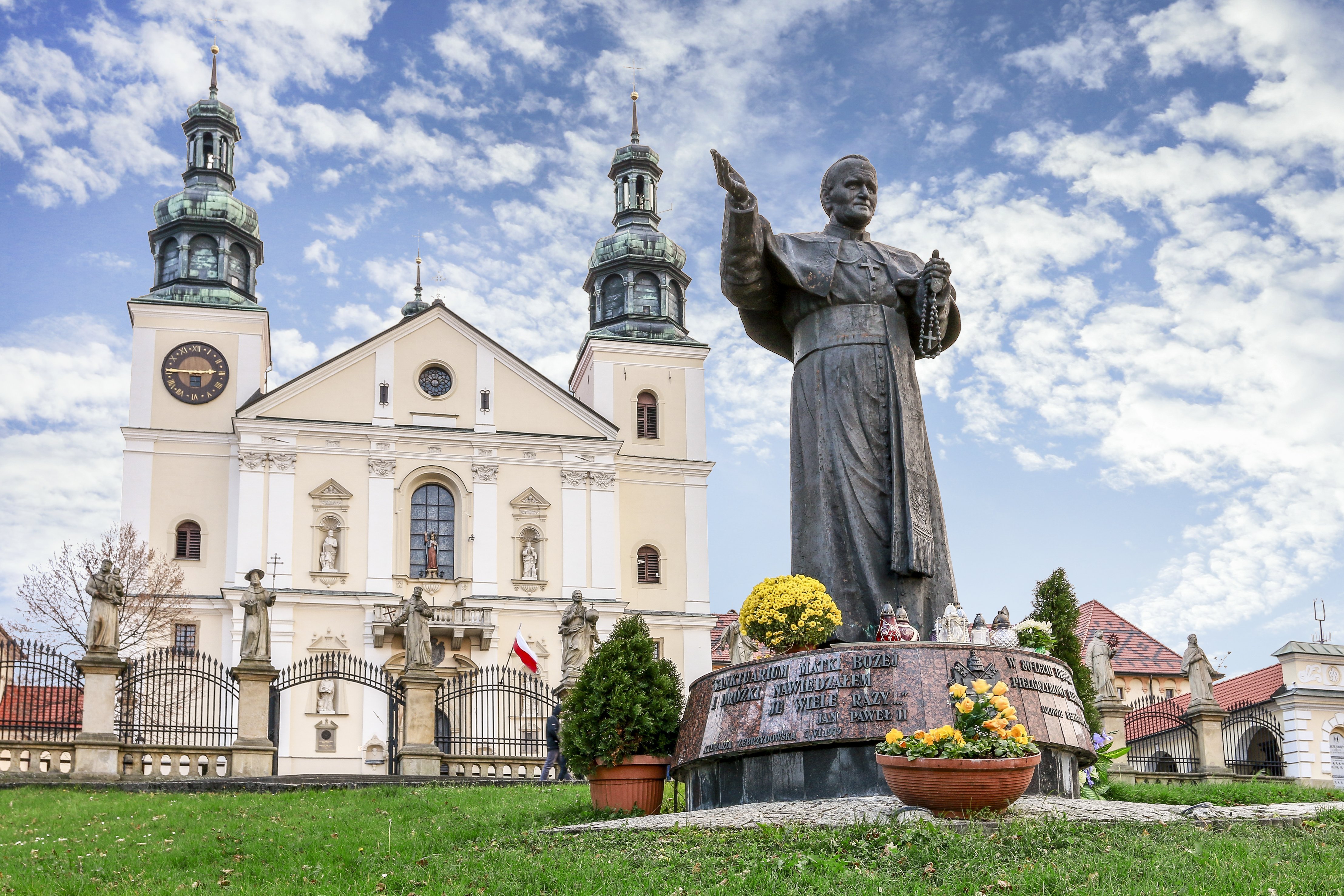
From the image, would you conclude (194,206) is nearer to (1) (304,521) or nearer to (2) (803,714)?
(1) (304,521)

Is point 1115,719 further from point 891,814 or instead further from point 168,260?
point 168,260

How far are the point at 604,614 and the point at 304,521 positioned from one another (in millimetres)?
9079

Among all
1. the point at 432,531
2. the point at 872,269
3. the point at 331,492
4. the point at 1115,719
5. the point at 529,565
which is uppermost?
the point at 331,492

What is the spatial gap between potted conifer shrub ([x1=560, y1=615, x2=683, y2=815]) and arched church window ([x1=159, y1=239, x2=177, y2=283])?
3740 centimetres

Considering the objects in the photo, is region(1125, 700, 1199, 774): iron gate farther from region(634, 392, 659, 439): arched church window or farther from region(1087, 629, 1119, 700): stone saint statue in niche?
region(634, 392, 659, 439): arched church window

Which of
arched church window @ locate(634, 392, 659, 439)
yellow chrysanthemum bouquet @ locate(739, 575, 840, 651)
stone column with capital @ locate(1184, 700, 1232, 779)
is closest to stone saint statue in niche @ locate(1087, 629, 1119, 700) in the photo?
stone column with capital @ locate(1184, 700, 1232, 779)

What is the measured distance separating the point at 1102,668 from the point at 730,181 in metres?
17.0

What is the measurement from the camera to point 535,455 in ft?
137

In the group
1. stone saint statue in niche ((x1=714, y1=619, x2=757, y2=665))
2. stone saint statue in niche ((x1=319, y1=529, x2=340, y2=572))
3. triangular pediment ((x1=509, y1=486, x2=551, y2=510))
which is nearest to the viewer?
stone saint statue in niche ((x1=714, y1=619, x2=757, y2=665))

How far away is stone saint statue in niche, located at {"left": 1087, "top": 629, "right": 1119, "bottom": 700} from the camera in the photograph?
23.3m

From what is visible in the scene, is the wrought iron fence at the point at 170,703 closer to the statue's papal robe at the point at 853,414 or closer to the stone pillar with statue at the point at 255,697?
the stone pillar with statue at the point at 255,697

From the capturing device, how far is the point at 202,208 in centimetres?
4312

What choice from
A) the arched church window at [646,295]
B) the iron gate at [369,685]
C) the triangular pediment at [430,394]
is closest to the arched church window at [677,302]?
the arched church window at [646,295]

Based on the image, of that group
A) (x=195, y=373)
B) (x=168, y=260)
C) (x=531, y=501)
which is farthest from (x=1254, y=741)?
(x=168, y=260)
